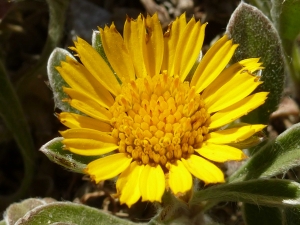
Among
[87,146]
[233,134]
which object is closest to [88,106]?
[87,146]

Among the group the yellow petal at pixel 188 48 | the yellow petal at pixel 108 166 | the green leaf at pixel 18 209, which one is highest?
the yellow petal at pixel 188 48

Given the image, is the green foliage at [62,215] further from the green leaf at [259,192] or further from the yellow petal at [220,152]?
the yellow petal at [220,152]

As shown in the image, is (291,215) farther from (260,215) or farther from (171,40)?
(171,40)

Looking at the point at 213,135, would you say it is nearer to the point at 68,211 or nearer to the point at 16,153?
the point at 68,211

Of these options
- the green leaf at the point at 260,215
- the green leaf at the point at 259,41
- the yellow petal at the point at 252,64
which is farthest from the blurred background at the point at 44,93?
the yellow petal at the point at 252,64

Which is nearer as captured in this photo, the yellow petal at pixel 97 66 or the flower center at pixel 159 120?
the flower center at pixel 159 120

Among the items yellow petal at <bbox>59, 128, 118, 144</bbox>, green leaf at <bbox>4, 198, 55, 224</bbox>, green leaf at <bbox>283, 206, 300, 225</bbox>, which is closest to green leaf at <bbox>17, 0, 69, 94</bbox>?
green leaf at <bbox>4, 198, 55, 224</bbox>
